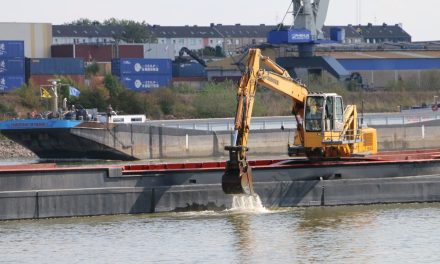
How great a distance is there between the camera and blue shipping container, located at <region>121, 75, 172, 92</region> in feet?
307

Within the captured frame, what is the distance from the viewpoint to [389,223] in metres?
33.0

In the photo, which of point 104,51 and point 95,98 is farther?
point 104,51

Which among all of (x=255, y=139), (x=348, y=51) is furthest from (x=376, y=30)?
(x=255, y=139)

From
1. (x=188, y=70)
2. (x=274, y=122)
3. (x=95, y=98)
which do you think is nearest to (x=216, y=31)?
(x=188, y=70)

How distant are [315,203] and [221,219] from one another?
3.50 meters

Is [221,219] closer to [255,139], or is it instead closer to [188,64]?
[255,139]

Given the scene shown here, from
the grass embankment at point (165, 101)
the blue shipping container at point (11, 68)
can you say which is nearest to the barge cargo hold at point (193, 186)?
the grass embankment at point (165, 101)

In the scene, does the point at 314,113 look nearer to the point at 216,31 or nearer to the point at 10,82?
the point at 10,82

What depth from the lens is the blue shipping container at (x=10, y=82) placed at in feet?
286

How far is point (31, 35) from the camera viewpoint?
10538 centimetres

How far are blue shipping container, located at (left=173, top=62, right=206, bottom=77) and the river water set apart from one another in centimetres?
6970

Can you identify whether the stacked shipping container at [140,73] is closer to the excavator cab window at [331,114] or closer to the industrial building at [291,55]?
the industrial building at [291,55]

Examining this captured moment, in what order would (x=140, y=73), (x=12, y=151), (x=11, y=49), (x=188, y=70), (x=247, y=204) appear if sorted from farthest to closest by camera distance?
(x=188, y=70) → (x=140, y=73) → (x=11, y=49) → (x=12, y=151) → (x=247, y=204)

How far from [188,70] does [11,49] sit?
→ 21.8 m
